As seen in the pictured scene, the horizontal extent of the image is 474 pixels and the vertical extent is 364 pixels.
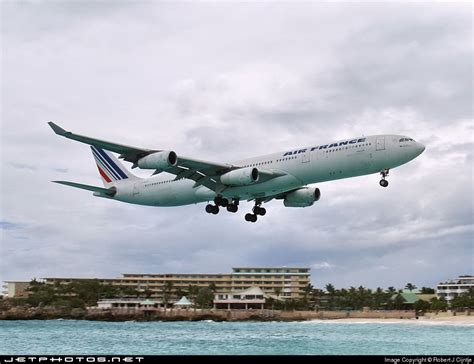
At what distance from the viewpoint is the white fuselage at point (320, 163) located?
174ft

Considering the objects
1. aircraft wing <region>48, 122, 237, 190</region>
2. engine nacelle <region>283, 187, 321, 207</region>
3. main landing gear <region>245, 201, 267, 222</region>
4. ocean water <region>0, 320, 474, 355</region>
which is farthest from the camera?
ocean water <region>0, 320, 474, 355</region>

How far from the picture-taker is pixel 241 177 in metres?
57.5

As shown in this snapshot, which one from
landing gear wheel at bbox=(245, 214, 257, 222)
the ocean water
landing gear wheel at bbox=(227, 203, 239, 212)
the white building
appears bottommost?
the ocean water

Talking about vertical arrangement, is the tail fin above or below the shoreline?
above

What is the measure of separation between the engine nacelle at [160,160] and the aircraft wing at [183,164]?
2.58ft

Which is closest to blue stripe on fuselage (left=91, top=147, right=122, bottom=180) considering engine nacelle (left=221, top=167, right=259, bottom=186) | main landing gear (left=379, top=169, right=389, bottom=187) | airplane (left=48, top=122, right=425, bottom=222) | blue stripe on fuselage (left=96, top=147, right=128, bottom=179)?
blue stripe on fuselage (left=96, top=147, right=128, bottom=179)

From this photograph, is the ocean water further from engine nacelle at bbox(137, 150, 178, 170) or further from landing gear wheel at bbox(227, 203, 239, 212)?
engine nacelle at bbox(137, 150, 178, 170)

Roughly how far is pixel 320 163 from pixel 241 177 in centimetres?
704

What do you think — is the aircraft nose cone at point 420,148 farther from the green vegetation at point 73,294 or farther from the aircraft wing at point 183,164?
the green vegetation at point 73,294

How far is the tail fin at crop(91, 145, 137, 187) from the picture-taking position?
76562 mm

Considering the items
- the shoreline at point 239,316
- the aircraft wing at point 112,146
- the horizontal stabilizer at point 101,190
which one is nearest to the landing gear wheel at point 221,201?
the aircraft wing at point 112,146

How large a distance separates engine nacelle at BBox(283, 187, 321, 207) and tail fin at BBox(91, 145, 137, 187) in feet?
60.9

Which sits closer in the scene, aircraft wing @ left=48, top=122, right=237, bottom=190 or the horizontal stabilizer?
aircraft wing @ left=48, top=122, right=237, bottom=190

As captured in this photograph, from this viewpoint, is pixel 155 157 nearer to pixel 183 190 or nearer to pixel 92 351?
pixel 183 190
